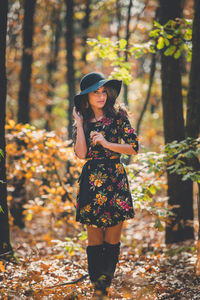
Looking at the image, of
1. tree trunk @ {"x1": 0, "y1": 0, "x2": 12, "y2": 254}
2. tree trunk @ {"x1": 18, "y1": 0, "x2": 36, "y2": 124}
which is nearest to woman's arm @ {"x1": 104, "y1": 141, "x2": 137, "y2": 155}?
tree trunk @ {"x1": 0, "y1": 0, "x2": 12, "y2": 254}

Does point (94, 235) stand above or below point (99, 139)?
below

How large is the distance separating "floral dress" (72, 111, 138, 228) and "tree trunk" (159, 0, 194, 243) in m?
1.91

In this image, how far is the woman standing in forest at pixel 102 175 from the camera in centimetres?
287

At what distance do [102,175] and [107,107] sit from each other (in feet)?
2.44

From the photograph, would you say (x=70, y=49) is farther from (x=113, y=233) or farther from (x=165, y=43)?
(x=113, y=233)

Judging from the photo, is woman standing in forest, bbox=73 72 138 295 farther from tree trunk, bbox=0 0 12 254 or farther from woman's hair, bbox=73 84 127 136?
tree trunk, bbox=0 0 12 254

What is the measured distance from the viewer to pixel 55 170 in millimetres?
5270

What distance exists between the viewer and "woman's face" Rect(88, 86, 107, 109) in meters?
3.10

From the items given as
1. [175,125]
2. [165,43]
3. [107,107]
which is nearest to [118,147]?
[107,107]

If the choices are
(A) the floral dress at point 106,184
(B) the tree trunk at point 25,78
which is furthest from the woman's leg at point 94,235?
(B) the tree trunk at point 25,78

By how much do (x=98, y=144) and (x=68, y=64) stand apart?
267 inches

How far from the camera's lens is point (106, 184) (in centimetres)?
288

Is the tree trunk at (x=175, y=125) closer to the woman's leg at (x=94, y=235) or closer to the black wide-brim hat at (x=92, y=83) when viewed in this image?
the black wide-brim hat at (x=92, y=83)

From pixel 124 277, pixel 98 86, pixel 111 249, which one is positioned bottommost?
pixel 124 277
